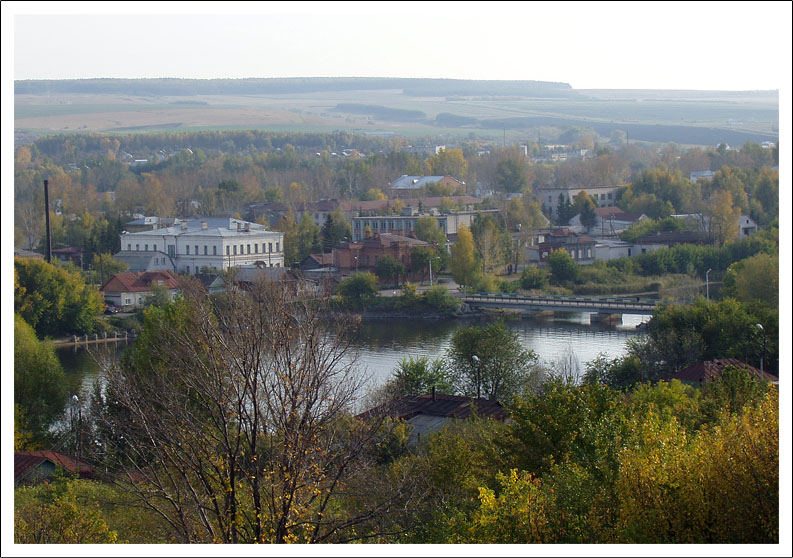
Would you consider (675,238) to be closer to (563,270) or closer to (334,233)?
(563,270)

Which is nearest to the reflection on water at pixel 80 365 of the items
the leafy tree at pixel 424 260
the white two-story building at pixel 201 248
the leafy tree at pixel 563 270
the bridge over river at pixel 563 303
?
the bridge over river at pixel 563 303

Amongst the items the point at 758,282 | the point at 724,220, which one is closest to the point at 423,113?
the point at 724,220

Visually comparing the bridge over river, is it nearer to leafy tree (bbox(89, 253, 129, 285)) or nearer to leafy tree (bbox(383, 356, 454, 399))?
leafy tree (bbox(383, 356, 454, 399))

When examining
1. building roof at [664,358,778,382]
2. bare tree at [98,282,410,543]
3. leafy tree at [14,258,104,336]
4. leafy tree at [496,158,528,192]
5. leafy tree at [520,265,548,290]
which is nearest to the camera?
bare tree at [98,282,410,543]

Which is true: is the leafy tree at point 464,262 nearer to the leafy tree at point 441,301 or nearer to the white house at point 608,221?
the leafy tree at point 441,301

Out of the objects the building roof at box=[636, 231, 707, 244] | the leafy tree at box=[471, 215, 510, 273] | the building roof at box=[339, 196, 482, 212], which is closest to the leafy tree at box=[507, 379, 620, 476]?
the leafy tree at box=[471, 215, 510, 273]

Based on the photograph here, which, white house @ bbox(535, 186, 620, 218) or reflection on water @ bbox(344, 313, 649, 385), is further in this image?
white house @ bbox(535, 186, 620, 218)
